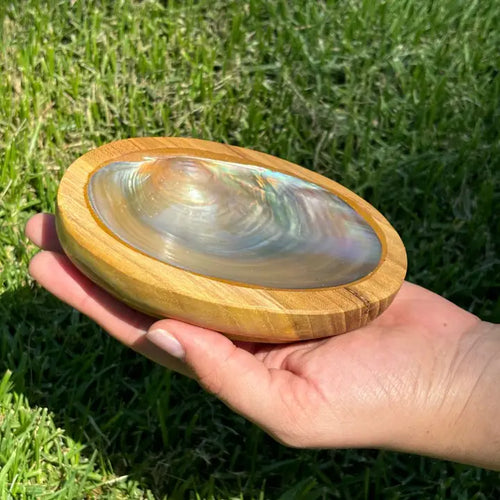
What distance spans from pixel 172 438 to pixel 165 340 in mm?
570

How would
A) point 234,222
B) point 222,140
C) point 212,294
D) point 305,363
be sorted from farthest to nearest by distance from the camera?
point 222,140 → point 234,222 → point 305,363 → point 212,294

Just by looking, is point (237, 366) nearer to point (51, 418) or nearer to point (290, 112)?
point (51, 418)

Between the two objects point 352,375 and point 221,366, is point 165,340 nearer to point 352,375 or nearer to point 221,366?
point 221,366

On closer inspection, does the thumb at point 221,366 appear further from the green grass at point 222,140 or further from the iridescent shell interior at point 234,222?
the green grass at point 222,140

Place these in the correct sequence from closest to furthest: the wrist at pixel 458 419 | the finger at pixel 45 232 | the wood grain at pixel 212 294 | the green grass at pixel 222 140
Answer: the wood grain at pixel 212 294, the wrist at pixel 458 419, the finger at pixel 45 232, the green grass at pixel 222 140

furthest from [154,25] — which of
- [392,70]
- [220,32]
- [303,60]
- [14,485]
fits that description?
[14,485]

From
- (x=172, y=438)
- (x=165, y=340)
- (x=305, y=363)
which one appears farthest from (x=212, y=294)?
(x=172, y=438)

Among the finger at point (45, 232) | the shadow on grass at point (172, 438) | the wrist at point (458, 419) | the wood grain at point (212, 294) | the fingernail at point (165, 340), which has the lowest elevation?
the shadow on grass at point (172, 438)

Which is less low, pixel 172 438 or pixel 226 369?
pixel 226 369

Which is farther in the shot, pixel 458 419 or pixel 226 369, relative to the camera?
pixel 458 419

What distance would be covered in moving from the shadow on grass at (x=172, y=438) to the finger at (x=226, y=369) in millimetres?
418

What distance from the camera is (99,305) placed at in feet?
5.10

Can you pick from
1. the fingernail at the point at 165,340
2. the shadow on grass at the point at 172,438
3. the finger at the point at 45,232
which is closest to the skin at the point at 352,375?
the fingernail at the point at 165,340

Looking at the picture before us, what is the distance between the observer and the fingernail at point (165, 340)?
4.54 feet
